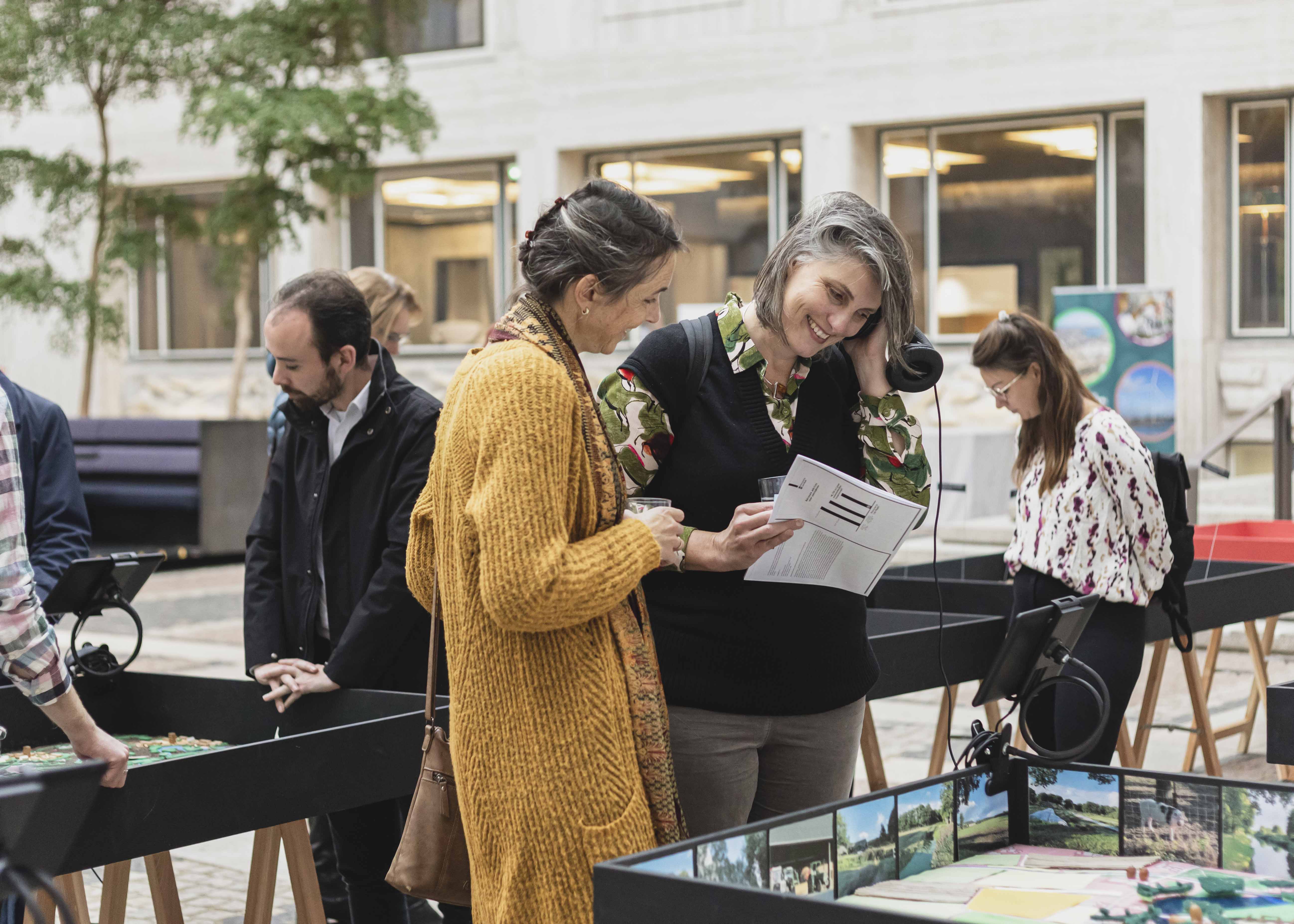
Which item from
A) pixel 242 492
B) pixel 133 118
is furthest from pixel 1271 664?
pixel 133 118

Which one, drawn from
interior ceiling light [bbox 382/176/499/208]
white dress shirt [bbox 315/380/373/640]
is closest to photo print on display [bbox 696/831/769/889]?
white dress shirt [bbox 315/380/373/640]

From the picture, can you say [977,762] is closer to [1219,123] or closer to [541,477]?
[541,477]

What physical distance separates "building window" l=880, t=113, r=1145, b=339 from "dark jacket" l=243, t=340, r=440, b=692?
13598 millimetres

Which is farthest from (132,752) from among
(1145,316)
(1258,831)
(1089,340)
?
(1145,316)

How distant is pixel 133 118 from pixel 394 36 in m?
4.42

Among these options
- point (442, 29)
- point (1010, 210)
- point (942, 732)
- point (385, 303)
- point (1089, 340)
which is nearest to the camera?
point (385, 303)

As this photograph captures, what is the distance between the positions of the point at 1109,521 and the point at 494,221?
16.8 m

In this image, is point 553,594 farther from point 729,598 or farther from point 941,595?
point 941,595

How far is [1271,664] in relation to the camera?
29.3 ft

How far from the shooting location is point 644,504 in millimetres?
2426

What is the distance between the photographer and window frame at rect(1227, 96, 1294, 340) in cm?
1539

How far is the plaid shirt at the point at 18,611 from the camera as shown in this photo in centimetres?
242

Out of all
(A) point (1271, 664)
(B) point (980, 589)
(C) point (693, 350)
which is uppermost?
(C) point (693, 350)

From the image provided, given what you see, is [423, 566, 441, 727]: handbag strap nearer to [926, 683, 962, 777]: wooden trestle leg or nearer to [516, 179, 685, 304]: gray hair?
[516, 179, 685, 304]: gray hair
